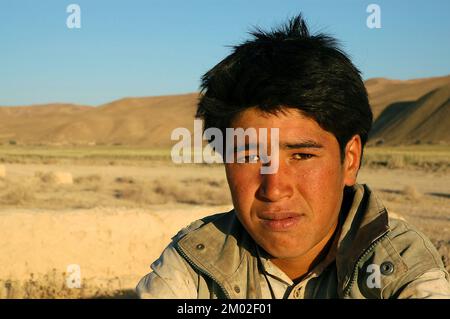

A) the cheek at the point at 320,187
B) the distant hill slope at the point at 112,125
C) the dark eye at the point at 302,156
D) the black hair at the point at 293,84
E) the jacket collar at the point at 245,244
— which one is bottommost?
Answer: the distant hill slope at the point at 112,125

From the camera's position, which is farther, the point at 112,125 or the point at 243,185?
the point at 112,125

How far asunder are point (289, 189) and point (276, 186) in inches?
2.4

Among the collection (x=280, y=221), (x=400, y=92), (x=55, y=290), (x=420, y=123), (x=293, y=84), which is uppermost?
(x=293, y=84)

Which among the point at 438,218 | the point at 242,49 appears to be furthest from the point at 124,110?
the point at 242,49

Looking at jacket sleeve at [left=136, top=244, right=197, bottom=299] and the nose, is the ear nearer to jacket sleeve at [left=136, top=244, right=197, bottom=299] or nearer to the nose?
the nose

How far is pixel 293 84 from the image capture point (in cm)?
224

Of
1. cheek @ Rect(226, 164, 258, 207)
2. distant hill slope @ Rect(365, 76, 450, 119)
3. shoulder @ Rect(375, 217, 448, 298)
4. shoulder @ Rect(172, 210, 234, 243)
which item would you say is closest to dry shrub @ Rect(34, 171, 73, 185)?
shoulder @ Rect(172, 210, 234, 243)

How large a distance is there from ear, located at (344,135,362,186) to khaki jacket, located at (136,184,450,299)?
0.15ft

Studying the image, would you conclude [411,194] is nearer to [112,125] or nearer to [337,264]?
[337,264]

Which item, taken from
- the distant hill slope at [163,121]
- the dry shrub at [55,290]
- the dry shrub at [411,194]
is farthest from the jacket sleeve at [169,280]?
the distant hill slope at [163,121]

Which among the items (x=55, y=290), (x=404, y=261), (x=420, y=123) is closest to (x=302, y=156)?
(x=404, y=261)

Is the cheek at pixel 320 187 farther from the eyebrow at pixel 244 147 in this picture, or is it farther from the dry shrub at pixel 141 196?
the dry shrub at pixel 141 196

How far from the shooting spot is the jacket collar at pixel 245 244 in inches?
85.0

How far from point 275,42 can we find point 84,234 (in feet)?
22.6
